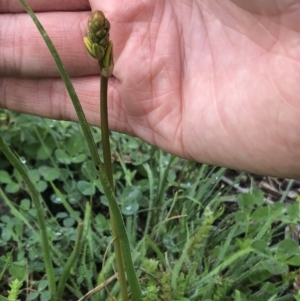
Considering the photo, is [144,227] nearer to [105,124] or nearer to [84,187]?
[84,187]

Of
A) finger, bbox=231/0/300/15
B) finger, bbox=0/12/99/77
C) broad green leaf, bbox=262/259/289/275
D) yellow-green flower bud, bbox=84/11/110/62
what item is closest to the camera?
yellow-green flower bud, bbox=84/11/110/62

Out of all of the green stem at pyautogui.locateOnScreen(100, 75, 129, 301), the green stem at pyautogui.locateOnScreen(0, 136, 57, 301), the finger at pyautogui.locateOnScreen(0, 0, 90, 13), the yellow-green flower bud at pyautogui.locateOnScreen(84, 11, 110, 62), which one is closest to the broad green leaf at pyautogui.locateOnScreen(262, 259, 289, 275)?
the green stem at pyautogui.locateOnScreen(100, 75, 129, 301)

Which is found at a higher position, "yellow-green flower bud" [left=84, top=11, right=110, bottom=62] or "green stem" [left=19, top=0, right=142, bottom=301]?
"yellow-green flower bud" [left=84, top=11, right=110, bottom=62]

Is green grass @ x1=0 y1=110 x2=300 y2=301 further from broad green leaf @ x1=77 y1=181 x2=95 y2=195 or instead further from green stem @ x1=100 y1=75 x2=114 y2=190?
green stem @ x1=100 y1=75 x2=114 y2=190

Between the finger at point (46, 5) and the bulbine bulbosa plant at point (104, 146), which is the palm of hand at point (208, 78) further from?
the bulbine bulbosa plant at point (104, 146)

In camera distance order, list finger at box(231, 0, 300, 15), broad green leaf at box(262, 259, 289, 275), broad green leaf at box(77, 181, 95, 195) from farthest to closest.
Answer: broad green leaf at box(77, 181, 95, 195)
broad green leaf at box(262, 259, 289, 275)
finger at box(231, 0, 300, 15)

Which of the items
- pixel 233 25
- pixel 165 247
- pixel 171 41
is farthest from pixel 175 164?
pixel 233 25

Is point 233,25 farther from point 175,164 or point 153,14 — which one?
point 175,164
